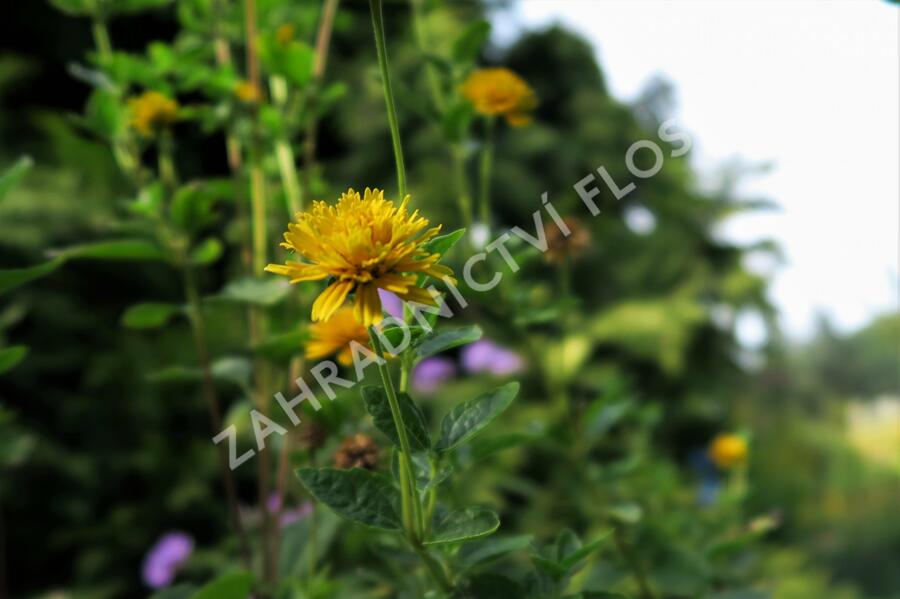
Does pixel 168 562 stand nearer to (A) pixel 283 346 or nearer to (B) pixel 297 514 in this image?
(B) pixel 297 514

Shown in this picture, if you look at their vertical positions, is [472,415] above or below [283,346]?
below

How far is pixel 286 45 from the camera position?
1.93 ft

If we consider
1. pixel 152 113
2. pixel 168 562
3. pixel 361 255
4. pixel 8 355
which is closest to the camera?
pixel 361 255

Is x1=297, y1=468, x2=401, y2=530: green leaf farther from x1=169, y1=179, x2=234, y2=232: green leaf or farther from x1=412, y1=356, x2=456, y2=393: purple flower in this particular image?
x1=412, y1=356, x2=456, y2=393: purple flower

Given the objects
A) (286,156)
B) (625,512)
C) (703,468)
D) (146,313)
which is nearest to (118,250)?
(146,313)

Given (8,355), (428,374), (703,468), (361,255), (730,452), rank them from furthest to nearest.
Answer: (703,468) < (428,374) < (730,452) < (8,355) < (361,255)

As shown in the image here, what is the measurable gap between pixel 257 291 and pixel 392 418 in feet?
0.82

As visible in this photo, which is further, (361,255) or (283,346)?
(283,346)

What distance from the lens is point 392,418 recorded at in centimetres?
32

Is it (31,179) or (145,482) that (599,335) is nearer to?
(145,482)

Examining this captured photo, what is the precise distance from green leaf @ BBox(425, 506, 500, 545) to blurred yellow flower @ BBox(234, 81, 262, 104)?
16.4 inches

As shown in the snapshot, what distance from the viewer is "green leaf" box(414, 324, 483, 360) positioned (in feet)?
1.07

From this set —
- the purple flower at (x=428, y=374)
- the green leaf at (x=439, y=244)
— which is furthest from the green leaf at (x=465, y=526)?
the purple flower at (x=428, y=374)

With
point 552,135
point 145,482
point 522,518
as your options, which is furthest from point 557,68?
point 145,482
